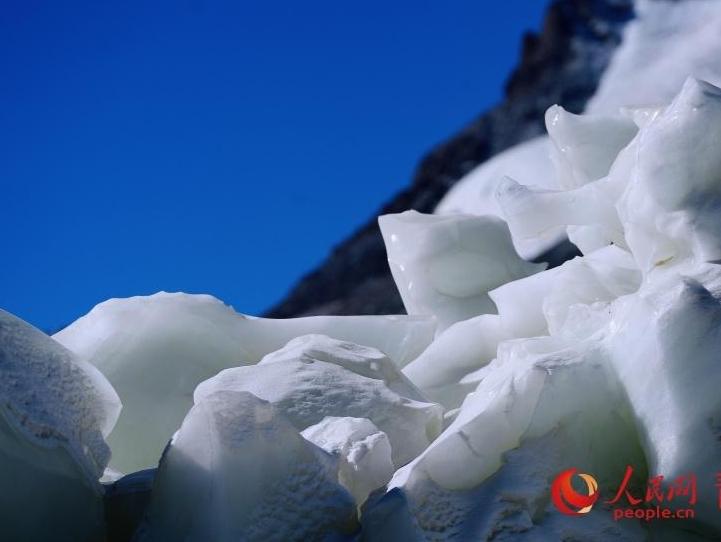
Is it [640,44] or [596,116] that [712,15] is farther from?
[596,116]

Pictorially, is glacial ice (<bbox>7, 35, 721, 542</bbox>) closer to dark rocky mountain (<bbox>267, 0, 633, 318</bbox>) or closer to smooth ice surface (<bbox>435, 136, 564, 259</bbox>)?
smooth ice surface (<bbox>435, 136, 564, 259</bbox>)

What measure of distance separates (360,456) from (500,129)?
6370mm

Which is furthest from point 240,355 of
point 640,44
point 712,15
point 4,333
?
point 640,44

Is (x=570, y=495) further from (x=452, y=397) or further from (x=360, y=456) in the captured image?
(x=452, y=397)

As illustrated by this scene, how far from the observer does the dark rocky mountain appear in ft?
22.3

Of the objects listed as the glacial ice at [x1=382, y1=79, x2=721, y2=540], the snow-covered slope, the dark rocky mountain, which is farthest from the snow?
the glacial ice at [x1=382, y1=79, x2=721, y2=540]

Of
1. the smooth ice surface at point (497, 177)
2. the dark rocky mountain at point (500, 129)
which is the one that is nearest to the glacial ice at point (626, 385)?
the smooth ice surface at point (497, 177)

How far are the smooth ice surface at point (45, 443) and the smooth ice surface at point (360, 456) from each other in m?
0.19

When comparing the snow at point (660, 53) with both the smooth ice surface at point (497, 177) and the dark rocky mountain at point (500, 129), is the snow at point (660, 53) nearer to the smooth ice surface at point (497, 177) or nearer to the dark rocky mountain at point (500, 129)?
the dark rocky mountain at point (500, 129)

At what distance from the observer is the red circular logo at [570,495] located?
2.94 ft

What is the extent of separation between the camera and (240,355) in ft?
4.33

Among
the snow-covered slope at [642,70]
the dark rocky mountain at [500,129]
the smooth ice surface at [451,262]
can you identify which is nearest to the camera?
the smooth ice surface at [451,262]

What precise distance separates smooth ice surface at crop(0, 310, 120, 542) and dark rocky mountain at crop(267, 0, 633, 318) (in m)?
5.23

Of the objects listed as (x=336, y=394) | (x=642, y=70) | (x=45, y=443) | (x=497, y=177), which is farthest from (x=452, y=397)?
(x=642, y=70)
